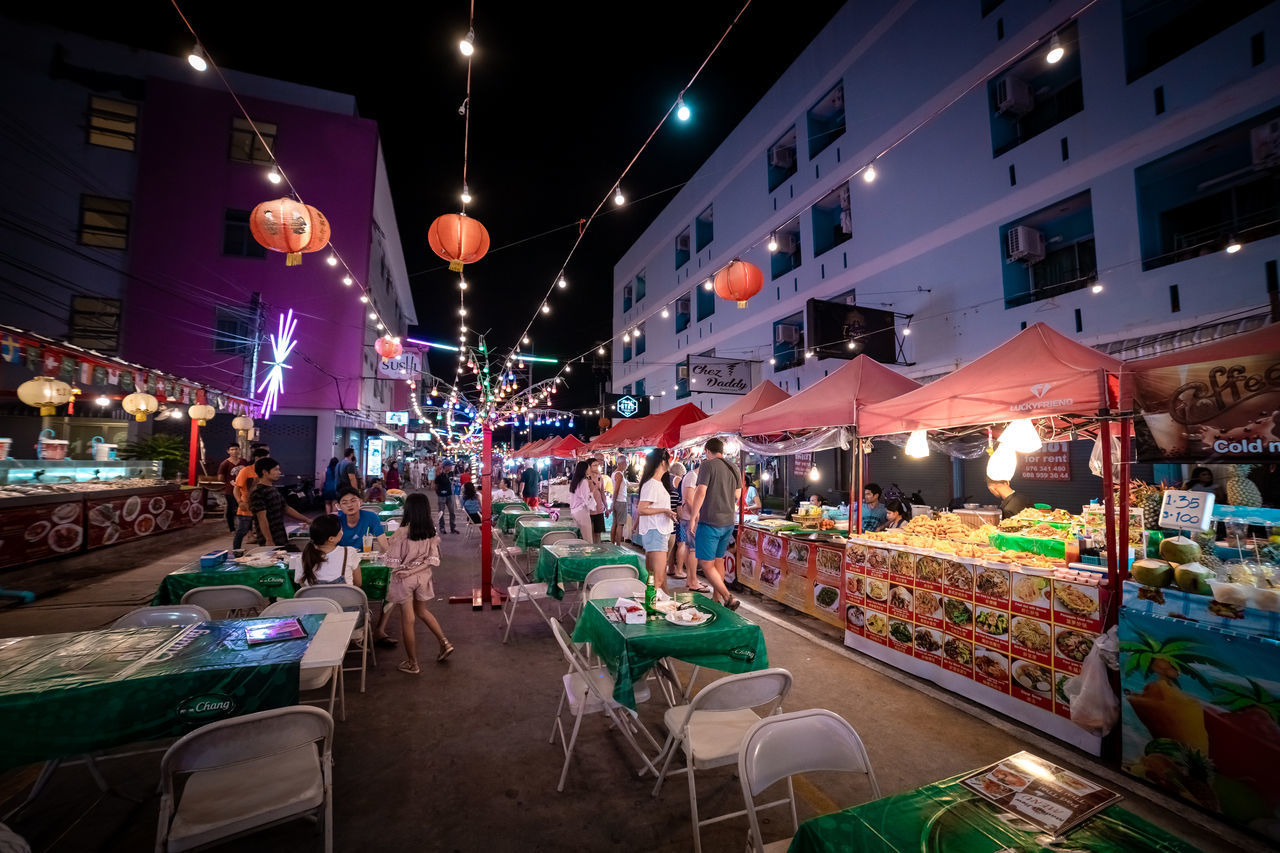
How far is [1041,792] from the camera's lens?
5.64ft

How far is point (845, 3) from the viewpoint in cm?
Answer: 1346

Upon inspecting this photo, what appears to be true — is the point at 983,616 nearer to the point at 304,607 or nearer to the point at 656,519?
the point at 656,519

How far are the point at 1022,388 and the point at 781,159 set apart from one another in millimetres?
14063

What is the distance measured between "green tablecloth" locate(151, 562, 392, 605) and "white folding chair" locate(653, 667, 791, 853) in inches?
154

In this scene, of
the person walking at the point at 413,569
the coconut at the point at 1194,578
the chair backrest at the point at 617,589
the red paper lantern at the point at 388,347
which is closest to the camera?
the coconut at the point at 1194,578

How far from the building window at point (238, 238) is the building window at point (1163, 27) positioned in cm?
2146

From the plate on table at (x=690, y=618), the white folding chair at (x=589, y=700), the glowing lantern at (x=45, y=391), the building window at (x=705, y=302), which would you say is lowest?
the white folding chair at (x=589, y=700)

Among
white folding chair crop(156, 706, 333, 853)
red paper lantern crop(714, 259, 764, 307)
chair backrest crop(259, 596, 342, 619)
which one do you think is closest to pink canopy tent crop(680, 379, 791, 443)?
red paper lantern crop(714, 259, 764, 307)

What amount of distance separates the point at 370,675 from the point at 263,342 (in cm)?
1456

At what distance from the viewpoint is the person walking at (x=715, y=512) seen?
645 centimetres

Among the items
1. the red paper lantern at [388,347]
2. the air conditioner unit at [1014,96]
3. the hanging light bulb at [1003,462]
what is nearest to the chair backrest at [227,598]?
the hanging light bulb at [1003,462]

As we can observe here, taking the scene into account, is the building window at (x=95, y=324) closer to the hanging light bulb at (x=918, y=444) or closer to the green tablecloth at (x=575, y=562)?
the green tablecloth at (x=575, y=562)

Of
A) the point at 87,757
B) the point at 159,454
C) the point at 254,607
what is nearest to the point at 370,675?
the point at 254,607

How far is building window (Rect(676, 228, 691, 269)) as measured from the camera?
21.4 metres
